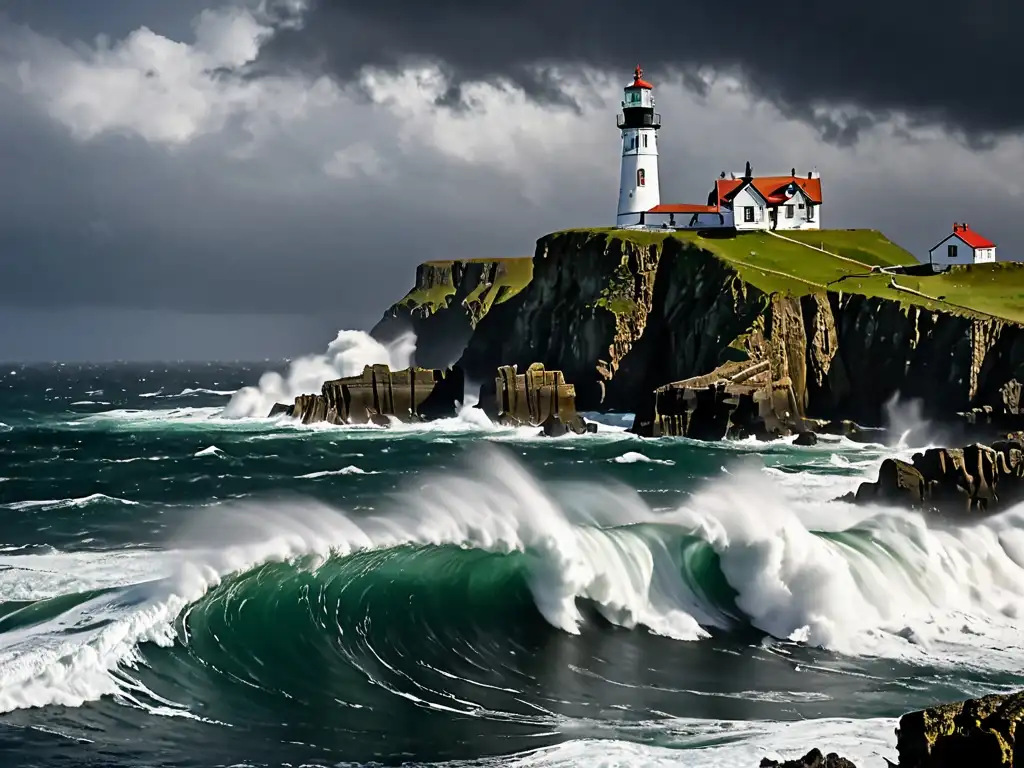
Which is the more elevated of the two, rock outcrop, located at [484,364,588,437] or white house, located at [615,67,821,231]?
white house, located at [615,67,821,231]

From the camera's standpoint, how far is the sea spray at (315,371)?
271ft

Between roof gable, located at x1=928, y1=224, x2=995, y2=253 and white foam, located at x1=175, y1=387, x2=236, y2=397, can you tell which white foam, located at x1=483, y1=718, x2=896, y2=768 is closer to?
roof gable, located at x1=928, y1=224, x2=995, y2=253

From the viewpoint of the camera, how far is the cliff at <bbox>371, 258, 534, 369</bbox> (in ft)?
374

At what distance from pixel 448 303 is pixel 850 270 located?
170ft

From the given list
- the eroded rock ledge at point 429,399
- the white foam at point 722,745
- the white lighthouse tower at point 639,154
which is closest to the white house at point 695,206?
the white lighthouse tower at point 639,154

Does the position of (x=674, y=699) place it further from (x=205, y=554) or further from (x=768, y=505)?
A: (x=205, y=554)

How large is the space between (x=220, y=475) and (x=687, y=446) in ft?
71.9

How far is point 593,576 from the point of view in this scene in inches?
807

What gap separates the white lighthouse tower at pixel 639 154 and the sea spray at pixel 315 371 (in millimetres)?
22562

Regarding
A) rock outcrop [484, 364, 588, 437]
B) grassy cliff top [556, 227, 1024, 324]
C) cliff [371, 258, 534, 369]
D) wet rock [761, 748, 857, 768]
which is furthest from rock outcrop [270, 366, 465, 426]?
wet rock [761, 748, 857, 768]

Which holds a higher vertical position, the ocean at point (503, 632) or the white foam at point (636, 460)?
the white foam at point (636, 460)

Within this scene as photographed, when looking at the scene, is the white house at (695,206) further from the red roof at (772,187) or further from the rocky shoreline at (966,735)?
the rocky shoreline at (966,735)

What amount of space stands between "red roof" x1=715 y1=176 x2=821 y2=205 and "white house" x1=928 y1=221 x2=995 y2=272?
14.6 m

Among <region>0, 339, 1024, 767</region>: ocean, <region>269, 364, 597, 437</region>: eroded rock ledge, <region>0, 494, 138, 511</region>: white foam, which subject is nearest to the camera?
<region>0, 339, 1024, 767</region>: ocean
